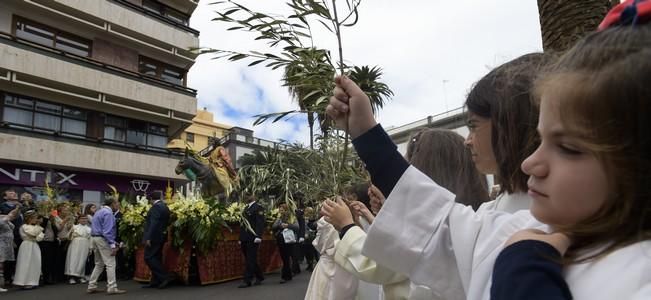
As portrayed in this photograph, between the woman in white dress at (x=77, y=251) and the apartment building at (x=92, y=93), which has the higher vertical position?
the apartment building at (x=92, y=93)

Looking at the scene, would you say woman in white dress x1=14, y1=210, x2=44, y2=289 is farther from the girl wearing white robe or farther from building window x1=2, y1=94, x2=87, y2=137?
building window x1=2, y1=94, x2=87, y2=137

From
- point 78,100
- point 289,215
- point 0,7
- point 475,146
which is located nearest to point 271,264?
point 289,215

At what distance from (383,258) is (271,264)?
10446 mm

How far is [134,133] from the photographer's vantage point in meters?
20.6

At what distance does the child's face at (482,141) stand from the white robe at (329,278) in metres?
1.53

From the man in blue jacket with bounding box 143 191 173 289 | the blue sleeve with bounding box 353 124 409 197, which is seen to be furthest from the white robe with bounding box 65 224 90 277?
the blue sleeve with bounding box 353 124 409 197

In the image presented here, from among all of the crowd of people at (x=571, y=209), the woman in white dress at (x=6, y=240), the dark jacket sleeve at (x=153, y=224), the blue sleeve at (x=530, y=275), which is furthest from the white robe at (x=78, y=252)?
the blue sleeve at (x=530, y=275)

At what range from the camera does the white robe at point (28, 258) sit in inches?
358

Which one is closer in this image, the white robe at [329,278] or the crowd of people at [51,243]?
the white robe at [329,278]

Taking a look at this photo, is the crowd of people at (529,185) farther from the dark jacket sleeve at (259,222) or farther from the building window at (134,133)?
the building window at (134,133)

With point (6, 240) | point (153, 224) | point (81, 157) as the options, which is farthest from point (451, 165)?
point (81, 157)

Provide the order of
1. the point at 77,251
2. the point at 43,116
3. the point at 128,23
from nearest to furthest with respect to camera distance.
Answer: the point at 77,251 → the point at 43,116 → the point at 128,23

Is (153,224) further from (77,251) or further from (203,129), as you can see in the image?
(203,129)

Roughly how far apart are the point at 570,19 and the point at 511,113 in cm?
194
